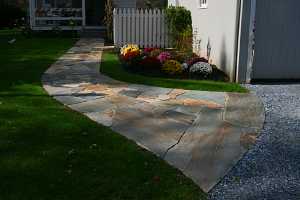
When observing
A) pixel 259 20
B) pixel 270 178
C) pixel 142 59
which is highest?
pixel 259 20

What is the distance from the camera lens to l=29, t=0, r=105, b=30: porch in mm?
19703

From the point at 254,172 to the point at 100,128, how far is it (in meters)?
2.01

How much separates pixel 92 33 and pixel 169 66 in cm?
1094

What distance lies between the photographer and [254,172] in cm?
450

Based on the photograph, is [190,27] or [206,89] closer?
[206,89]

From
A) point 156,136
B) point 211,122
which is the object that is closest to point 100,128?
point 156,136

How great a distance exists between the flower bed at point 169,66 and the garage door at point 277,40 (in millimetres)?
824

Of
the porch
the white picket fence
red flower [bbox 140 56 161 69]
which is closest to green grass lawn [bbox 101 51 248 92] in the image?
red flower [bbox 140 56 161 69]

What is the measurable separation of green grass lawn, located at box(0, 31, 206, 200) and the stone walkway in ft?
0.79

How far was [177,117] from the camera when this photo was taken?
248 inches

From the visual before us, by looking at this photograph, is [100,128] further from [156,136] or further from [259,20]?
[259,20]

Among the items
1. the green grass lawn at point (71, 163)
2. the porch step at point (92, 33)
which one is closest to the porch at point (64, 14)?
the porch step at point (92, 33)

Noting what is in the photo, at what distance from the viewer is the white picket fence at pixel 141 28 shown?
14.4m

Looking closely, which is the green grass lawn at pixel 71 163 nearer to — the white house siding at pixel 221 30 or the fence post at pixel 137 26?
the white house siding at pixel 221 30
